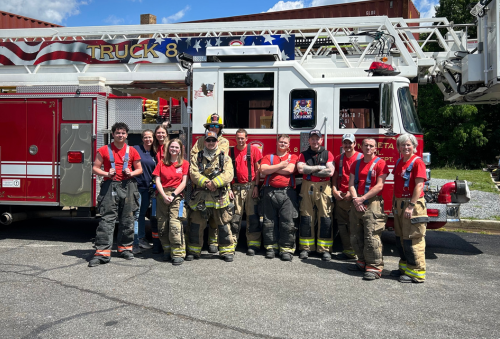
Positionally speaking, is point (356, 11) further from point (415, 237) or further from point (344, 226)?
point (415, 237)

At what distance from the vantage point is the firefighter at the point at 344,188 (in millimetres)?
6035

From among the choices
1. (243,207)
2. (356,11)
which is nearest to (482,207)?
(243,207)

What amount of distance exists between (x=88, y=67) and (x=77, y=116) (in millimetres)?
1359

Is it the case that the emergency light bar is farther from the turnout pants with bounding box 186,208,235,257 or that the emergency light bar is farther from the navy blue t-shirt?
the navy blue t-shirt

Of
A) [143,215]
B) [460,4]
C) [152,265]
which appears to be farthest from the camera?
[460,4]

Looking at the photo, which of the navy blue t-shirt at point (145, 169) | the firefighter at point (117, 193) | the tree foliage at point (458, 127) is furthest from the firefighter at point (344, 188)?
the tree foliage at point (458, 127)

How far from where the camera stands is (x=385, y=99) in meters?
6.11

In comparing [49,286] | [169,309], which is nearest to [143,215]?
[49,286]

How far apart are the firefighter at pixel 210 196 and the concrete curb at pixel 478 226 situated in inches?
214

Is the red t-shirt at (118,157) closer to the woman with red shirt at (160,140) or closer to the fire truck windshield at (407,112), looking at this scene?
the woman with red shirt at (160,140)

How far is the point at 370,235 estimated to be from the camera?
5457 millimetres

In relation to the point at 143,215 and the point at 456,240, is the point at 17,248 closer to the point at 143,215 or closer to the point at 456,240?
the point at 143,215

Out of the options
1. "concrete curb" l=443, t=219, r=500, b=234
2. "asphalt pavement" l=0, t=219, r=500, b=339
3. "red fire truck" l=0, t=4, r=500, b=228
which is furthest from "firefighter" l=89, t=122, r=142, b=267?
"concrete curb" l=443, t=219, r=500, b=234

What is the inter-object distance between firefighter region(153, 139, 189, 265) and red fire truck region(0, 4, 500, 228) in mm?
891
